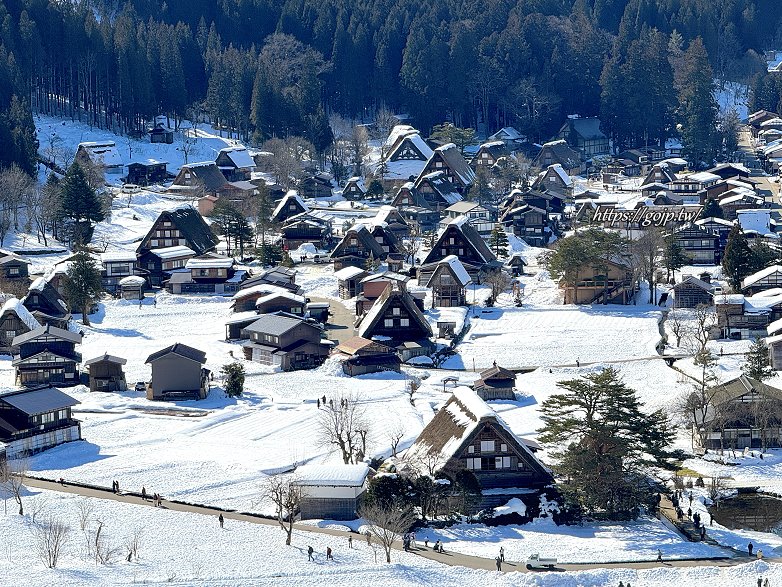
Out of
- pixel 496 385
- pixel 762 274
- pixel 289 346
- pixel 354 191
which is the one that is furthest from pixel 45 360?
pixel 354 191

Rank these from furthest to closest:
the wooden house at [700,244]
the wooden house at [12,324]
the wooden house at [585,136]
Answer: the wooden house at [585,136]
the wooden house at [700,244]
the wooden house at [12,324]

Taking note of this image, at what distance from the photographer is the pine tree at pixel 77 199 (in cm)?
8081

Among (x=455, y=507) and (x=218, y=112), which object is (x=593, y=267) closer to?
(x=455, y=507)

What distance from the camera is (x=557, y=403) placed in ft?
149

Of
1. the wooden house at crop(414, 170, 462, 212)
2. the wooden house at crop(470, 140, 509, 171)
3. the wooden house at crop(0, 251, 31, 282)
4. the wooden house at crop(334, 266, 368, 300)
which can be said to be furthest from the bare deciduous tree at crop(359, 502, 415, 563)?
the wooden house at crop(470, 140, 509, 171)

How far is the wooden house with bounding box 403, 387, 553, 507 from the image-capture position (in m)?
43.3

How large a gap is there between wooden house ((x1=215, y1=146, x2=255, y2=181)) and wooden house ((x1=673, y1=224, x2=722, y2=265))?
31.4 metres

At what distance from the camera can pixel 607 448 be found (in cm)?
4297

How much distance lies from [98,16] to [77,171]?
5883 centimetres

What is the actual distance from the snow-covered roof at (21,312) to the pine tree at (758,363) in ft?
86.2

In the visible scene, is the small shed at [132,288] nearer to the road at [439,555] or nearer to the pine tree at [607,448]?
the road at [439,555]

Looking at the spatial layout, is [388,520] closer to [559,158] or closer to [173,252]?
[173,252]

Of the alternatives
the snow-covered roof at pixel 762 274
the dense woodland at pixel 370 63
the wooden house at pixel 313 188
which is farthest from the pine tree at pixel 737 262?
the dense woodland at pixel 370 63

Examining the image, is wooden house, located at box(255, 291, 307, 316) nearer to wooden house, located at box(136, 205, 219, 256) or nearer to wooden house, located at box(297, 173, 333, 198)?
wooden house, located at box(136, 205, 219, 256)
